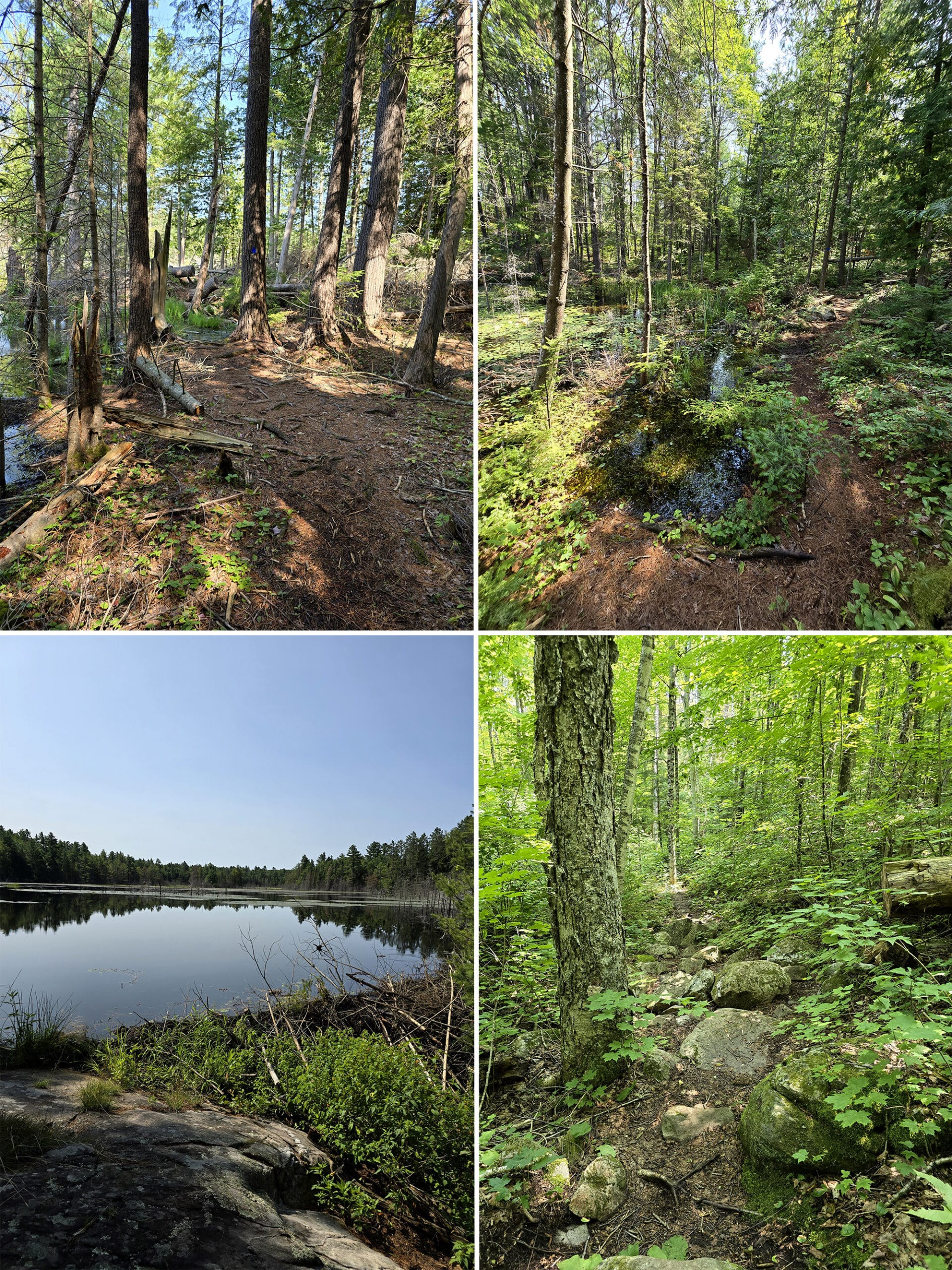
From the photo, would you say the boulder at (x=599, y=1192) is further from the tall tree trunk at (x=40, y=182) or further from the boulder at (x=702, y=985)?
the tall tree trunk at (x=40, y=182)

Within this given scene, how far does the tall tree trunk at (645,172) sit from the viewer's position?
4.61m

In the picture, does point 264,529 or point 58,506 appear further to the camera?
point 264,529

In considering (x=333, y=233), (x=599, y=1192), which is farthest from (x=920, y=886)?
(x=333, y=233)

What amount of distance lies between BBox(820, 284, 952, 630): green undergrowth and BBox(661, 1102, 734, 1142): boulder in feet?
9.17

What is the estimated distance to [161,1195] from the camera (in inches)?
102

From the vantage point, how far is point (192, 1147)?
2.98 metres

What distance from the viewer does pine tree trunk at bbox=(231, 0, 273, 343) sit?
7016 millimetres

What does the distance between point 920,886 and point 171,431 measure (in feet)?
19.7

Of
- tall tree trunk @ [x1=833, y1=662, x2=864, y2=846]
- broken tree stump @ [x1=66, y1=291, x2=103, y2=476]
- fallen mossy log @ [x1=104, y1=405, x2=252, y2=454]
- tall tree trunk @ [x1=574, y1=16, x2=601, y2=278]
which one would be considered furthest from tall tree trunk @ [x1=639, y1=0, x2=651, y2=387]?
broken tree stump @ [x1=66, y1=291, x2=103, y2=476]

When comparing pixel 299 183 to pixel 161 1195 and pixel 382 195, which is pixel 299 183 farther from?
pixel 161 1195

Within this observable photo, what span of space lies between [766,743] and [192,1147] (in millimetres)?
5024

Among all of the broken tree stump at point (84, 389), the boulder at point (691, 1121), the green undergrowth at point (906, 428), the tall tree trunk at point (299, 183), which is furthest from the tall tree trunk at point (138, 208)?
the tall tree trunk at point (299, 183)

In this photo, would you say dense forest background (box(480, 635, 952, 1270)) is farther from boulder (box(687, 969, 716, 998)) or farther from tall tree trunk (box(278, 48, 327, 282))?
tall tree trunk (box(278, 48, 327, 282))

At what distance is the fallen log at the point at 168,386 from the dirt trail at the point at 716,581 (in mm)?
3825
